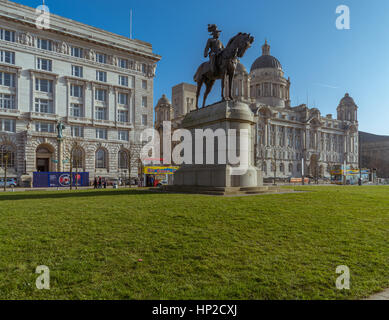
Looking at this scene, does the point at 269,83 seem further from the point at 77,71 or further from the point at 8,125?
the point at 8,125

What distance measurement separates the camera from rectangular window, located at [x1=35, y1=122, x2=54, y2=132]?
50.5 meters

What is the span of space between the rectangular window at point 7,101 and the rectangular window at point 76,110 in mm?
9173

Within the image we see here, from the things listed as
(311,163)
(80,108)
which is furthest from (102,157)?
(311,163)

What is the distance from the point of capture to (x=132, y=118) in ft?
198

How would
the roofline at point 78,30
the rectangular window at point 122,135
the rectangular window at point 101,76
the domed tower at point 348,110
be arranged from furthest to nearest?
the domed tower at point 348,110, the rectangular window at point 122,135, the rectangular window at point 101,76, the roofline at point 78,30

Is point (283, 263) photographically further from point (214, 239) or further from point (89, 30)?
point (89, 30)


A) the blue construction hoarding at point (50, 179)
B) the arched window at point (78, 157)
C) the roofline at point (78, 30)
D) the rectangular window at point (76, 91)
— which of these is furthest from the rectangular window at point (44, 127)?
the roofline at point (78, 30)

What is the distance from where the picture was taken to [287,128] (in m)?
111

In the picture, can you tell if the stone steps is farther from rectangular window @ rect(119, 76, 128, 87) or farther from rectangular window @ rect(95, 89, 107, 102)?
rectangular window @ rect(119, 76, 128, 87)

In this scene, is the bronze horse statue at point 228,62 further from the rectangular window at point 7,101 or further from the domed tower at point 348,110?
the domed tower at point 348,110

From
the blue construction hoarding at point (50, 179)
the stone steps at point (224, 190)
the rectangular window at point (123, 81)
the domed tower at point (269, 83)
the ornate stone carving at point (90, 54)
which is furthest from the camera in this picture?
the domed tower at point (269, 83)

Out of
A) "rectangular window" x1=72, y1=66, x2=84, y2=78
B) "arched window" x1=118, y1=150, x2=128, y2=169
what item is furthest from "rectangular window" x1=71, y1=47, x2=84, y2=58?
"arched window" x1=118, y1=150, x2=128, y2=169

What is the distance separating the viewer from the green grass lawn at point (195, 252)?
4.51m

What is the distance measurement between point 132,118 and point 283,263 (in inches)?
2276
